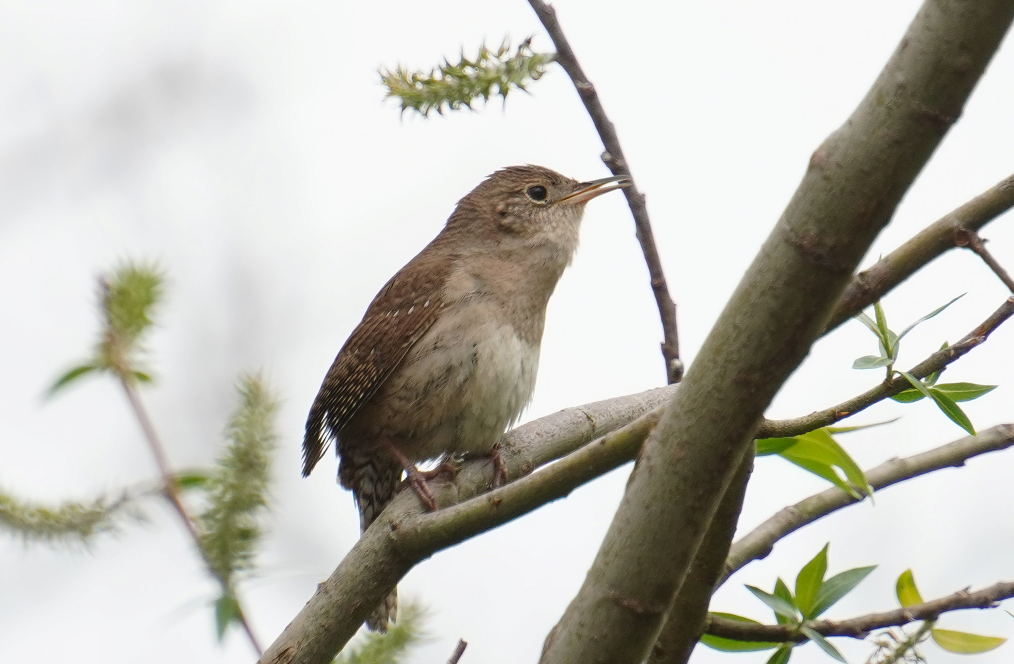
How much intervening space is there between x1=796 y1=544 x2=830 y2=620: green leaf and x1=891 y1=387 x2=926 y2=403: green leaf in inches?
13.1

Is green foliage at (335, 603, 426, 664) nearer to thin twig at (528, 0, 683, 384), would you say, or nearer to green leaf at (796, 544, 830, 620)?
green leaf at (796, 544, 830, 620)

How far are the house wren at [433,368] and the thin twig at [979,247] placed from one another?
6.98 feet

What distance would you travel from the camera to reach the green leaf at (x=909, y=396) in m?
2.03

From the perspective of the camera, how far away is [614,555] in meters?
1.55

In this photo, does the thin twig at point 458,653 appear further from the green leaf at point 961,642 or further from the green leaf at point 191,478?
the green leaf at point 961,642

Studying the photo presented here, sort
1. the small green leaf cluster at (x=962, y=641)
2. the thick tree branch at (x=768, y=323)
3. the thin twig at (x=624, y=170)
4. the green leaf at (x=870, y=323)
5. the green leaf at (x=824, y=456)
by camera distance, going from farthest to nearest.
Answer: the thin twig at (x=624, y=170), the small green leaf cluster at (x=962, y=641), the green leaf at (x=870, y=323), the green leaf at (x=824, y=456), the thick tree branch at (x=768, y=323)

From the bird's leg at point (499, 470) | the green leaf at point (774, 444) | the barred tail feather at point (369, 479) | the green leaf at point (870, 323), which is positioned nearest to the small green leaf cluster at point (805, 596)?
the green leaf at point (774, 444)

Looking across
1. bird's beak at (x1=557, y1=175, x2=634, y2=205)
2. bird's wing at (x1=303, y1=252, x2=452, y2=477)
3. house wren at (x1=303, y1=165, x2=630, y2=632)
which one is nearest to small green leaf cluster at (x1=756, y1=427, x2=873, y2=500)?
house wren at (x1=303, y1=165, x2=630, y2=632)

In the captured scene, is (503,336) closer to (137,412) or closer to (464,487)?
(464,487)

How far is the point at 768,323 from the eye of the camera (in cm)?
141

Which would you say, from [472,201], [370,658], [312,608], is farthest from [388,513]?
[472,201]

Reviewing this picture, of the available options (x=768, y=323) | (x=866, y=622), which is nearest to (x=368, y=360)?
(x=866, y=622)

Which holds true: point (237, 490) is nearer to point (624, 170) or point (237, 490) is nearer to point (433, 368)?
point (624, 170)

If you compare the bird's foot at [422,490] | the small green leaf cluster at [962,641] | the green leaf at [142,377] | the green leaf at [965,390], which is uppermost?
the bird's foot at [422,490]
